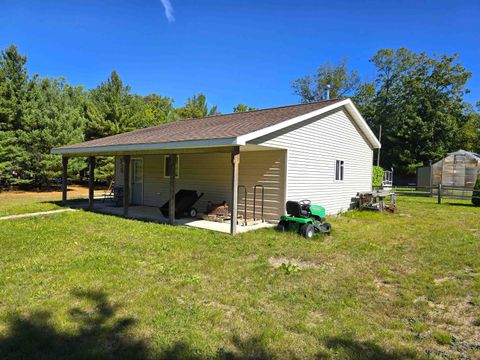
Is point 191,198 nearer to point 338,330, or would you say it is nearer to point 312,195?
point 312,195

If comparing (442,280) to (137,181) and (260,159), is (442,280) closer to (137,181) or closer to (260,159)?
(260,159)

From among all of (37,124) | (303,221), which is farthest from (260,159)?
(37,124)

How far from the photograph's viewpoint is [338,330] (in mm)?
3033

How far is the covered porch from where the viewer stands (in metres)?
8.30

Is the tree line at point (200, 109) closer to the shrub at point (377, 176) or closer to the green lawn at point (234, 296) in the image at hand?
the shrub at point (377, 176)

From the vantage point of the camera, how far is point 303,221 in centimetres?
709

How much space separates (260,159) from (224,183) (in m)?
1.66

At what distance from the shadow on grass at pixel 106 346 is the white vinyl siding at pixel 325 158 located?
546 cm

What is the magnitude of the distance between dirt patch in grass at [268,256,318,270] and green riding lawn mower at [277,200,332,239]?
5.54 feet

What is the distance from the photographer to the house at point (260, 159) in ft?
25.9

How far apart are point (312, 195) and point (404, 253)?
4174 millimetres

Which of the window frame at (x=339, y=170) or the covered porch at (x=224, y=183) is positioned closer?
the covered porch at (x=224, y=183)

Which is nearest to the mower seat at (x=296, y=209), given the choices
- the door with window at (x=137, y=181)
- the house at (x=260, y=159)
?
Answer: the house at (x=260, y=159)

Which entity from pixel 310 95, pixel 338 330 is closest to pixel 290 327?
pixel 338 330
